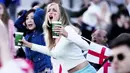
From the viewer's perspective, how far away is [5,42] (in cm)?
539

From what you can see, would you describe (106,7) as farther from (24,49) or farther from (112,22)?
(24,49)

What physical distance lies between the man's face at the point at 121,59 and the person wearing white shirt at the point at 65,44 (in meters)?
2.84

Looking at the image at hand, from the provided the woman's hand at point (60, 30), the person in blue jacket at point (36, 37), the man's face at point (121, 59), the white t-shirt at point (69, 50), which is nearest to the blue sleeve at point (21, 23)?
the person in blue jacket at point (36, 37)

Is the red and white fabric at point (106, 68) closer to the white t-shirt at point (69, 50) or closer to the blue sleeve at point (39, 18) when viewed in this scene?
the white t-shirt at point (69, 50)

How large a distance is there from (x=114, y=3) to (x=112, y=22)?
15.1ft

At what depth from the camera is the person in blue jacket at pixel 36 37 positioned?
10.8 m

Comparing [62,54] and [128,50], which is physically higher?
[128,50]

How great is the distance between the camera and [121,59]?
5637mm

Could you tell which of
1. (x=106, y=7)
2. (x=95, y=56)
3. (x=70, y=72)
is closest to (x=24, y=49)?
(x=95, y=56)

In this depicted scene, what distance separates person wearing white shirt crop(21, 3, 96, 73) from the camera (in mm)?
8695

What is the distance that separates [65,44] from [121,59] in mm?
3271

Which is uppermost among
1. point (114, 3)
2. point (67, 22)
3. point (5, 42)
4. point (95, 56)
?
point (5, 42)

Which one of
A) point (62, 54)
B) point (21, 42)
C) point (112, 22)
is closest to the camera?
point (62, 54)

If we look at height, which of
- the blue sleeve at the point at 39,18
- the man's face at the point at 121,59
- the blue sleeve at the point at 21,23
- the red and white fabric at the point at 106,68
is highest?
the man's face at the point at 121,59
